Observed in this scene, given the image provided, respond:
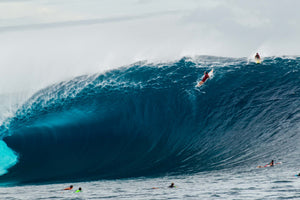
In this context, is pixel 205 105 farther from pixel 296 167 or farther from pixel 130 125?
pixel 296 167

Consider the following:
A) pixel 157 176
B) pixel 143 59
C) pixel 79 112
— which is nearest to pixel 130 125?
pixel 79 112

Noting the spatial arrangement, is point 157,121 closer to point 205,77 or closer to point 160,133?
point 160,133

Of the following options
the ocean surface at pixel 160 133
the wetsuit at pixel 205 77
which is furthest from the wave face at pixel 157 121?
the wetsuit at pixel 205 77

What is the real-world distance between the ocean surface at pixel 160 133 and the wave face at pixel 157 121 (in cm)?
5

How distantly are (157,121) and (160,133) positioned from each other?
101 cm

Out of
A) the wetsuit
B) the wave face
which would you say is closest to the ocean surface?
the wave face

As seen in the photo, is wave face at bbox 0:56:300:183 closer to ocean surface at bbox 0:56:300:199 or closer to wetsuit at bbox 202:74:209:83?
ocean surface at bbox 0:56:300:199

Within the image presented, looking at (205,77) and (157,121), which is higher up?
(205,77)

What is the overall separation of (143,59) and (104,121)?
799 cm

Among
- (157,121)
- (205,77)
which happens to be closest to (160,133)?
(157,121)

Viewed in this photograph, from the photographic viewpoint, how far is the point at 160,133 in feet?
79.6

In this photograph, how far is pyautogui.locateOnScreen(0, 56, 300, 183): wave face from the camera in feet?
69.2

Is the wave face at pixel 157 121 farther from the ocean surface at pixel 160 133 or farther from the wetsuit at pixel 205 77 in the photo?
the wetsuit at pixel 205 77

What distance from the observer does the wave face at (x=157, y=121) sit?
21078 mm
